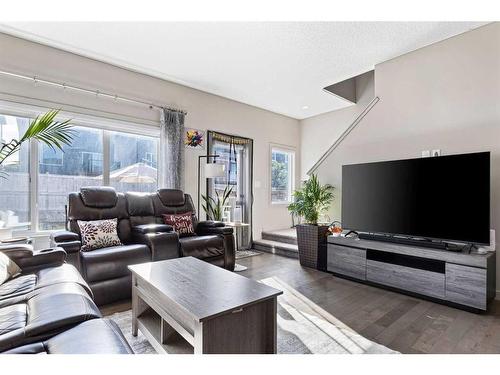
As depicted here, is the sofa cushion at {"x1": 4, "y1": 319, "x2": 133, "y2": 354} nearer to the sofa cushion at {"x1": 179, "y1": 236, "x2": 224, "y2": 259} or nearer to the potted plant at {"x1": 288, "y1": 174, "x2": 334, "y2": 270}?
the sofa cushion at {"x1": 179, "y1": 236, "x2": 224, "y2": 259}

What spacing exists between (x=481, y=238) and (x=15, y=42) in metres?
5.22

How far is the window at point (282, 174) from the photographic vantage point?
6000 millimetres

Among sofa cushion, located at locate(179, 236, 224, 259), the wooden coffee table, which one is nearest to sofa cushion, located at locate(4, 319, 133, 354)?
the wooden coffee table

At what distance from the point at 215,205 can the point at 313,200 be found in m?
1.72

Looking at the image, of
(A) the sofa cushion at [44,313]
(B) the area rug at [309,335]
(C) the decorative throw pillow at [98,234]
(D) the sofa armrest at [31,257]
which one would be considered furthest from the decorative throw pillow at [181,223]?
(A) the sofa cushion at [44,313]

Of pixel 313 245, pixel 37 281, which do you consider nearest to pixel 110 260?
pixel 37 281

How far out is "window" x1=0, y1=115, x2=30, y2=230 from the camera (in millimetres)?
3031

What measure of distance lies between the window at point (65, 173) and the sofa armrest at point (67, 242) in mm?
855

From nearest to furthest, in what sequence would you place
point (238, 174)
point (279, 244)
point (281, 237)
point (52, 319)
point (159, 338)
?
point (52, 319) < point (159, 338) < point (279, 244) < point (281, 237) < point (238, 174)

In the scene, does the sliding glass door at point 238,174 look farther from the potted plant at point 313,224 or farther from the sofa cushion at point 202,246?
the sofa cushion at point 202,246

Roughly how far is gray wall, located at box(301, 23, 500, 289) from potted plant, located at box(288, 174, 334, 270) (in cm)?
67

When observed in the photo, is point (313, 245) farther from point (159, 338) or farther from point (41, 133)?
point (41, 133)

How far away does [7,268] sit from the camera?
1948 mm

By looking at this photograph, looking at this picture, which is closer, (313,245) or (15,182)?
(15,182)
